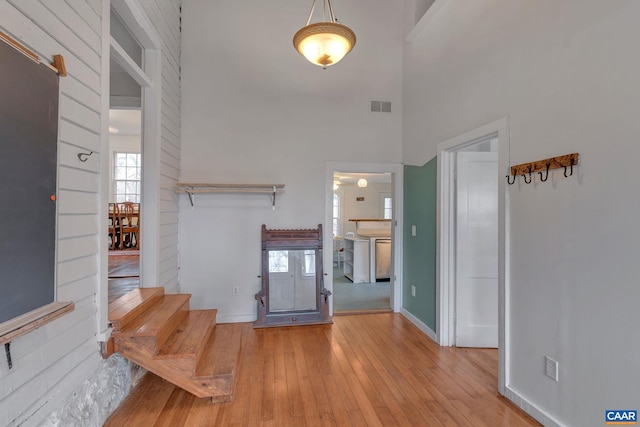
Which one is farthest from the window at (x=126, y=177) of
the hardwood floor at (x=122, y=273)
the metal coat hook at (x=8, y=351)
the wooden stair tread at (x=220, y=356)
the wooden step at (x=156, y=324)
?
the metal coat hook at (x=8, y=351)

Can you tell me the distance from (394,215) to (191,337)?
2.88 meters

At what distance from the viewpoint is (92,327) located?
1795mm

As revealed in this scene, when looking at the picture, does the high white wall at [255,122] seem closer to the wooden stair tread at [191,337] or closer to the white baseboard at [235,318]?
the white baseboard at [235,318]

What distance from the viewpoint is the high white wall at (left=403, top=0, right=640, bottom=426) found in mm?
1492

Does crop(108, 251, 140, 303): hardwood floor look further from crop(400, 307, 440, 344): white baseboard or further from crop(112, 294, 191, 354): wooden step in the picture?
crop(400, 307, 440, 344): white baseboard

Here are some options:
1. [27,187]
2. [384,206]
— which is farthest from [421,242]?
[384,206]

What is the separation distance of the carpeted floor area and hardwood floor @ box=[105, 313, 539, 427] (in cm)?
108

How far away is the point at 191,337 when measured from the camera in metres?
2.37

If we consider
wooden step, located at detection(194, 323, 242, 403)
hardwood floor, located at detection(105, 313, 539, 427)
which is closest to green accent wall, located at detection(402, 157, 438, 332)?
hardwood floor, located at detection(105, 313, 539, 427)

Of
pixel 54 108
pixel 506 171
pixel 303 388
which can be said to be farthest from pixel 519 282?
pixel 54 108

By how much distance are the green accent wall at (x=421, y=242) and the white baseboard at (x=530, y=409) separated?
43.1 inches

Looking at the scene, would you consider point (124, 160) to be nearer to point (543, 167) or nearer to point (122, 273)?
point (122, 273)

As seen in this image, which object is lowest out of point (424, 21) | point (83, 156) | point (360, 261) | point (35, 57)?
point (360, 261)

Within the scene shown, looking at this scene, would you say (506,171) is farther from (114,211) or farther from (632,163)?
(114,211)
